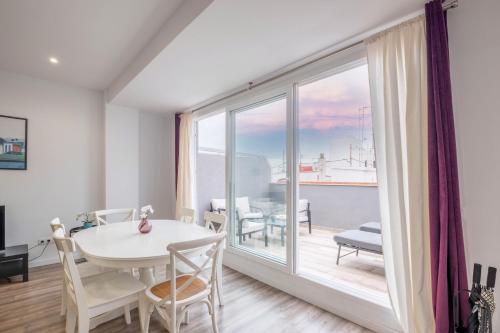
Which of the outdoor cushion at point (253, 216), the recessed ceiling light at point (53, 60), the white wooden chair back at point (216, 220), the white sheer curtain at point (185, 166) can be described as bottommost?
the outdoor cushion at point (253, 216)

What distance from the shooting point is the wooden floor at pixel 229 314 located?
2.00 metres

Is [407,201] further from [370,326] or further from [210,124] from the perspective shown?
[210,124]

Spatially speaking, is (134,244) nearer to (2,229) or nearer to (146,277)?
(146,277)

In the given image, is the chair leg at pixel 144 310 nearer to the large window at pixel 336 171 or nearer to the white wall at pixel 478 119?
the white wall at pixel 478 119

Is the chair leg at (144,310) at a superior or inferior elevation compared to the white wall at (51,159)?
inferior

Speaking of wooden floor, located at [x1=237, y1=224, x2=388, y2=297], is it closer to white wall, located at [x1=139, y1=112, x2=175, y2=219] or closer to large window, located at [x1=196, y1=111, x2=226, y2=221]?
large window, located at [x1=196, y1=111, x2=226, y2=221]

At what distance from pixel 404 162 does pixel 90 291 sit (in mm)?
2498

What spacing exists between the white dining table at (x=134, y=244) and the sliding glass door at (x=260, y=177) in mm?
988

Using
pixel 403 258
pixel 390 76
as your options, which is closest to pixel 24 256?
pixel 403 258

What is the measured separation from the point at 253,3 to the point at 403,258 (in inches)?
81.6

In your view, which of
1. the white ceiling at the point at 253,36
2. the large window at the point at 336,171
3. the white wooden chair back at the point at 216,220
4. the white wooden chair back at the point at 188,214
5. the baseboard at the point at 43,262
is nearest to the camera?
the white ceiling at the point at 253,36

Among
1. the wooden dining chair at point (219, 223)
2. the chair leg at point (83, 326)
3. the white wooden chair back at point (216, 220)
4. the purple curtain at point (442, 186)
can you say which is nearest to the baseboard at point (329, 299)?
the purple curtain at point (442, 186)

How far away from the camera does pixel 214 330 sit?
6.10 ft

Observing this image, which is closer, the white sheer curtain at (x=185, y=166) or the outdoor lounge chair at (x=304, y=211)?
the white sheer curtain at (x=185, y=166)
